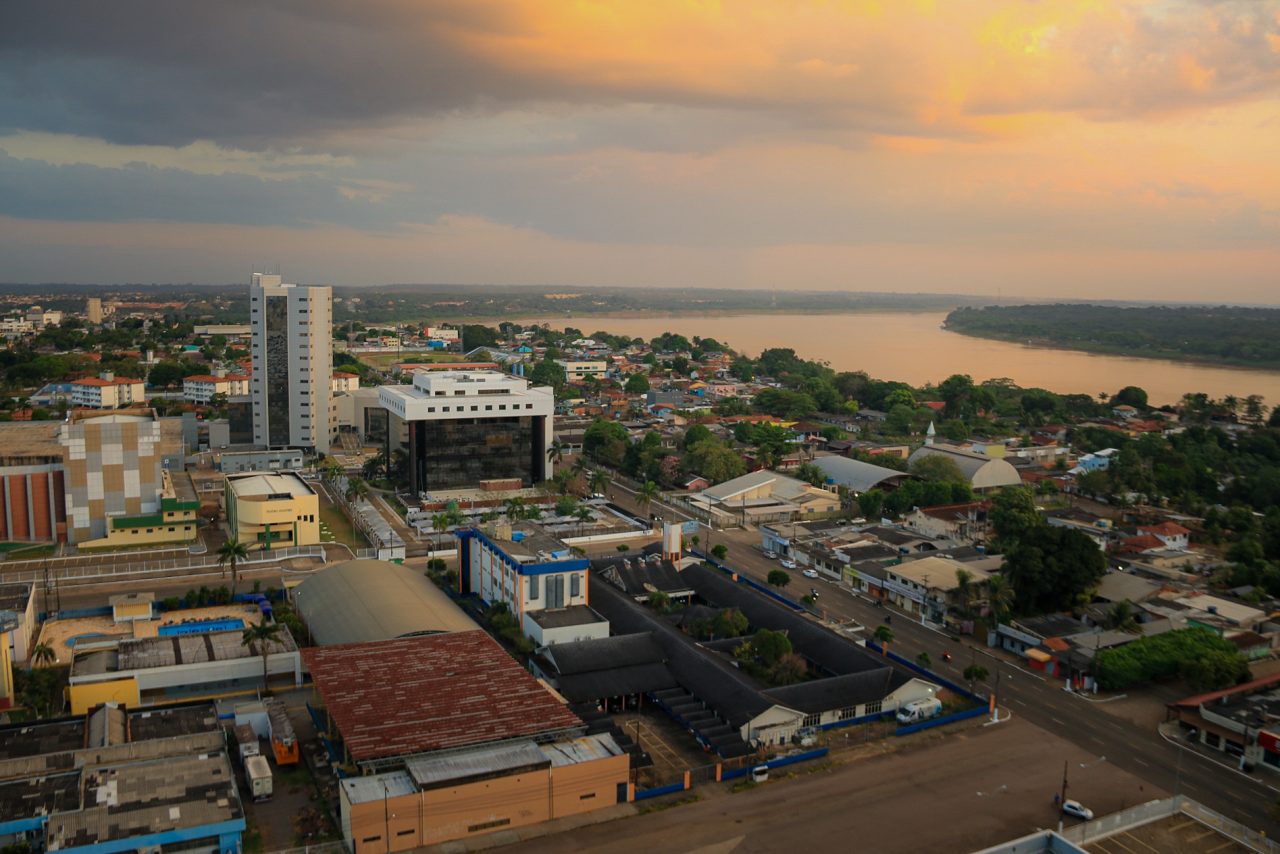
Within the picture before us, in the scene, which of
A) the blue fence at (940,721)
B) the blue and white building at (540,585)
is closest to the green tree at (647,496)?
the blue and white building at (540,585)

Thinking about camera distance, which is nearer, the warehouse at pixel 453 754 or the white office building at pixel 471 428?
the warehouse at pixel 453 754

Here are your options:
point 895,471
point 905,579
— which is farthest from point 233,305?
point 905,579

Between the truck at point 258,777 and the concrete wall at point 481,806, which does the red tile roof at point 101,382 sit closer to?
the truck at point 258,777

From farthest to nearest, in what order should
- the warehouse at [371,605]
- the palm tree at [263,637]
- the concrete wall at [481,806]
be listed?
the warehouse at [371,605] → the palm tree at [263,637] → the concrete wall at [481,806]

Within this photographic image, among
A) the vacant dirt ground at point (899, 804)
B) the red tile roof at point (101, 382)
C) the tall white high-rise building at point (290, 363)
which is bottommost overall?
the vacant dirt ground at point (899, 804)

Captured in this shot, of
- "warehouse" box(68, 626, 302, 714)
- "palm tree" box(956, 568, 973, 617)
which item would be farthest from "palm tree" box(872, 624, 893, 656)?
"warehouse" box(68, 626, 302, 714)

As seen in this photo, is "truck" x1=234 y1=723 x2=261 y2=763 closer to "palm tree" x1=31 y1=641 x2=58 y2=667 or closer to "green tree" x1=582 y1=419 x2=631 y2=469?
"palm tree" x1=31 y1=641 x2=58 y2=667

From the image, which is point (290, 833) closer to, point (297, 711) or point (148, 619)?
point (297, 711)
